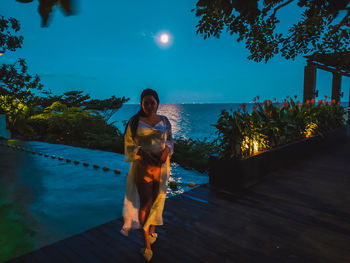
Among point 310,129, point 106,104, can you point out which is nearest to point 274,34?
point 310,129

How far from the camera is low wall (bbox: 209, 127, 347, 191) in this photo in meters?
3.72

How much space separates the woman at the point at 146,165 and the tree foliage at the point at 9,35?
5850 millimetres

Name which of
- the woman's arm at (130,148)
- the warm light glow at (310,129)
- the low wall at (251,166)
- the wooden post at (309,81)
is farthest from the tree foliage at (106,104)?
the woman's arm at (130,148)

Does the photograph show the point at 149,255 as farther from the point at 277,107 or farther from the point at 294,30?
the point at 277,107

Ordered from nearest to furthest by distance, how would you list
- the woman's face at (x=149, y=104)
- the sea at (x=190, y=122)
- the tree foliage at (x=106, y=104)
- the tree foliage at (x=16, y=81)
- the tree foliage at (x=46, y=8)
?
the tree foliage at (x=46, y=8) → the woman's face at (x=149, y=104) → the tree foliage at (x=16, y=81) → the sea at (x=190, y=122) → the tree foliage at (x=106, y=104)

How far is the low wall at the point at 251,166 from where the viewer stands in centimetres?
372

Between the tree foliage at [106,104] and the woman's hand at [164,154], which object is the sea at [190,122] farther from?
the woman's hand at [164,154]

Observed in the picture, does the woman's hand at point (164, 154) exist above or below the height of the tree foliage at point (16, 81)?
below

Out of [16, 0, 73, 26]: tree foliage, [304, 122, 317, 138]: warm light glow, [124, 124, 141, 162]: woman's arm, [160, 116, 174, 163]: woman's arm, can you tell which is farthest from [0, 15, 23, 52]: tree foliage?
[304, 122, 317, 138]: warm light glow

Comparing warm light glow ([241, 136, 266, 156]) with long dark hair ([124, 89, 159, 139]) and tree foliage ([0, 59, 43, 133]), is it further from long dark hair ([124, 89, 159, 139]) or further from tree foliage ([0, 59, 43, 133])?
tree foliage ([0, 59, 43, 133])

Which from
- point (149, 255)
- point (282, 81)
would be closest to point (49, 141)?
point (149, 255)

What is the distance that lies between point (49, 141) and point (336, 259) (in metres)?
10.5

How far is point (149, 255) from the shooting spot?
1994 millimetres

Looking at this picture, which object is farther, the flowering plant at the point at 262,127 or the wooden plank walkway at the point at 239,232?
the flowering plant at the point at 262,127
